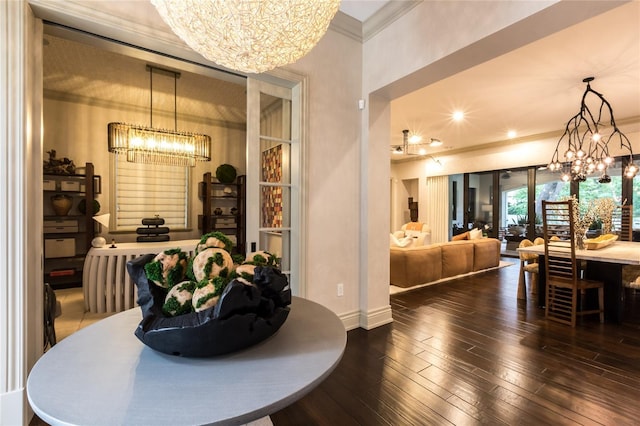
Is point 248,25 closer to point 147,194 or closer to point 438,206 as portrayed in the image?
point 147,194

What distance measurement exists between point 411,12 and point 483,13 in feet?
2.27

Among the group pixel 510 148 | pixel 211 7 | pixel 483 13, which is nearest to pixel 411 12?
pixel 483 13

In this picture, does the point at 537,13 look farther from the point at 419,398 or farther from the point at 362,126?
the point at 419,398

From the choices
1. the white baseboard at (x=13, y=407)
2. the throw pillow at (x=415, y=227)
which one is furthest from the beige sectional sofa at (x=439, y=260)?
the white baseboard at (x=13, y=407)

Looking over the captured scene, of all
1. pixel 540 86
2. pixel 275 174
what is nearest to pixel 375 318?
pixel 275 174

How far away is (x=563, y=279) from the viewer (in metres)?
3.34

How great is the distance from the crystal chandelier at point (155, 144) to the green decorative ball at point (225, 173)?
1204mm

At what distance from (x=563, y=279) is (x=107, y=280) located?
5173 millimetres

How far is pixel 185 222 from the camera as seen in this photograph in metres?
5.56

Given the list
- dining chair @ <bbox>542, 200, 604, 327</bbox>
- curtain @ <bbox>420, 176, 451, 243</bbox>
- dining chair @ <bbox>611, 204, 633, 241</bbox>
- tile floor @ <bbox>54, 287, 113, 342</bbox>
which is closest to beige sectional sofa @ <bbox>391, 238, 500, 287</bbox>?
dining chair @ <bbox>542, 200, 604, 327</bbox>

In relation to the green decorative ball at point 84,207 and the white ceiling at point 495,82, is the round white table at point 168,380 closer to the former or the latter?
the white ceiling at point 495,82

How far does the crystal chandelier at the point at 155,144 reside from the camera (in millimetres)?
3840

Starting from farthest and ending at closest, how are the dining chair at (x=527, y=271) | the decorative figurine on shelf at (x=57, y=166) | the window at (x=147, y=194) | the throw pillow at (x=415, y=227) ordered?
the throw pillow at (x=415, y=227), the window at (x=147, y=194), the decorative figurine on shelf at (x=57, y=166), the dining chair at (x=527, y=271)

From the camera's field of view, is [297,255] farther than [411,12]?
Yes
